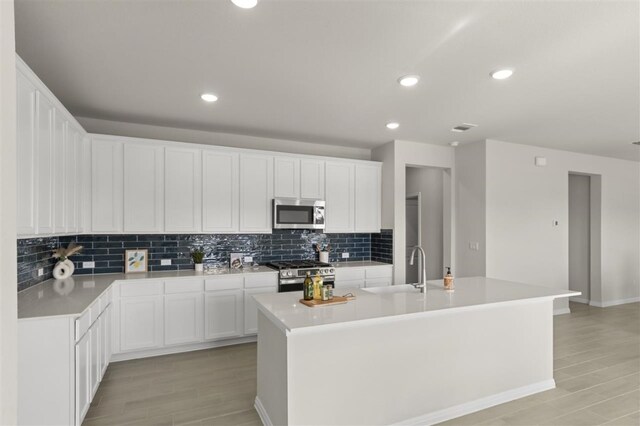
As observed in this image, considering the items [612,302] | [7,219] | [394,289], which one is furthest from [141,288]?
[612,302]

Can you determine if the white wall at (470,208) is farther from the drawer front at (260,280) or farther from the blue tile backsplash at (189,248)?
the drawer front at (260,280)

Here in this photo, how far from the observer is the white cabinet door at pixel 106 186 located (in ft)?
12.9

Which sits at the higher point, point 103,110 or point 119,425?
point 103,110

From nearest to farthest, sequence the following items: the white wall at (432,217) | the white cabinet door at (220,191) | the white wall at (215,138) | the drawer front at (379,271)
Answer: the white wall at (215,138), the white cabinet door at (220,191), the drawer front at (379,271), the white wall at (432,217)

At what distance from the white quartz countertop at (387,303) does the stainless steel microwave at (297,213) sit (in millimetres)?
1927

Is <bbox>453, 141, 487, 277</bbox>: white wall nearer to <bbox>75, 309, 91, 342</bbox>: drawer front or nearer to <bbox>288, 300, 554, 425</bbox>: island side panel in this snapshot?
<bbox>288, 300, 554, 425</bbox>: island side panel

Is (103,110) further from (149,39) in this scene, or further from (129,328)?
(129,328)

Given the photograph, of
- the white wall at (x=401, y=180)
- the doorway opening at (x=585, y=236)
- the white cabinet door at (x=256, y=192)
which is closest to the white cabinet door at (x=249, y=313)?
the white cabinet door at (x=256, y=192)

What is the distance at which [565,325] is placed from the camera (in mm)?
5195

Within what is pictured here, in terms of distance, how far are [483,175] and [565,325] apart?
246 cm

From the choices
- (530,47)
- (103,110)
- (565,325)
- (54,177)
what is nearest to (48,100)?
(54,177)

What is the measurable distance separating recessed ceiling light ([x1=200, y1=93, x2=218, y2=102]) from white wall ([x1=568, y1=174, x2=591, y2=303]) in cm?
685

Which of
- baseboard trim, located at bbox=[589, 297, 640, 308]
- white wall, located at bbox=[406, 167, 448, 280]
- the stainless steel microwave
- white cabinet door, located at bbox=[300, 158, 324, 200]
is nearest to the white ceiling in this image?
white cabinet door, located at bbox=[300, 158, 324, 200]

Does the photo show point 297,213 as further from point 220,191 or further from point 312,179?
point 220,191
